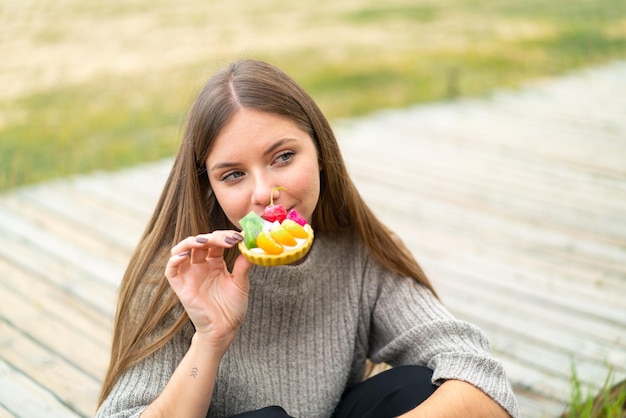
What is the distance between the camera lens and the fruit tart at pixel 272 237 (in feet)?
7.06

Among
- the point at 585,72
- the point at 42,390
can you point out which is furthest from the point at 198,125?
the point at 585,72

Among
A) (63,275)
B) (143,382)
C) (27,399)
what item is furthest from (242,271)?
(63,275)

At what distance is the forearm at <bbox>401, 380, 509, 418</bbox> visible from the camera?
7.38 feet

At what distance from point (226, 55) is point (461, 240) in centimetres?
643

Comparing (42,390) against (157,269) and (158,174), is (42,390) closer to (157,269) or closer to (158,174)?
(157,269)

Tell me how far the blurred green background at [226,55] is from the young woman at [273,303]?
12.6ft

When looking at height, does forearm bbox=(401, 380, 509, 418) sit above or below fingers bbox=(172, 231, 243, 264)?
below

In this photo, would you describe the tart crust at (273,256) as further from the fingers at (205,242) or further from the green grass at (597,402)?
the green grass at (597,402)

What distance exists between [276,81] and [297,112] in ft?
0.34

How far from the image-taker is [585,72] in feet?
30.5

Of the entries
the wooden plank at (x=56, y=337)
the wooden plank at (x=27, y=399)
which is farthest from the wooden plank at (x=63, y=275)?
the wooden plank at (x=27, y=399)

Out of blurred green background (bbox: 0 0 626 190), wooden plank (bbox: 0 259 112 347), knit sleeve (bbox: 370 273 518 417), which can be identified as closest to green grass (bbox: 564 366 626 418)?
knit sleeve (bbox: 370 273 518 417)

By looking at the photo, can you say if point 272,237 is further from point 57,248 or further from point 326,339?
point 57,248

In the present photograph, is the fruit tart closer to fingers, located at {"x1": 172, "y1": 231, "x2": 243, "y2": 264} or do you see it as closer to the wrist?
fingers, located at {"x1": 172, "y1": 231, "x2": 243, "y2": 264}
